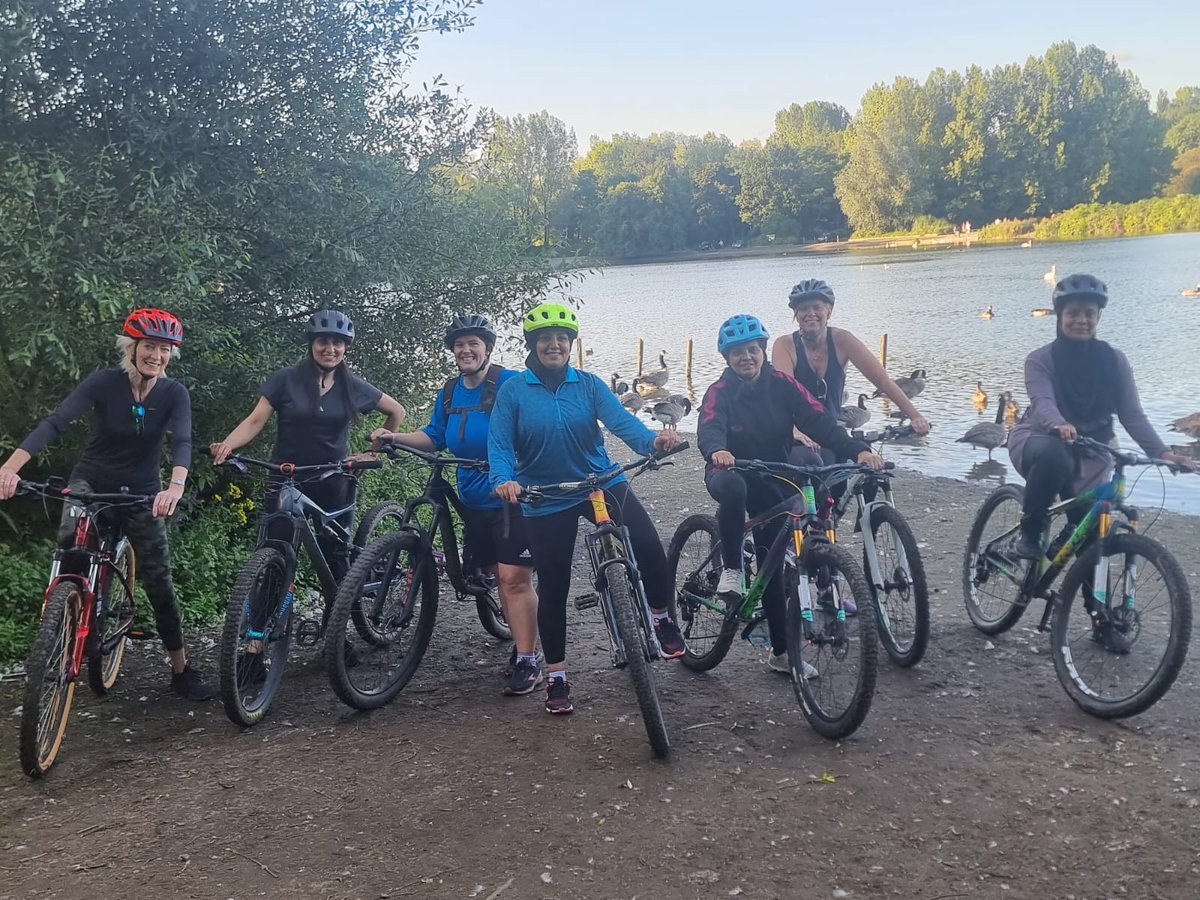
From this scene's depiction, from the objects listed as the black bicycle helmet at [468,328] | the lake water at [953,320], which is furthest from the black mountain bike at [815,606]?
the lake water at [953,320]

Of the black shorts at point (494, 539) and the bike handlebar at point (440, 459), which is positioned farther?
the bike handlebar at point (440, 459)

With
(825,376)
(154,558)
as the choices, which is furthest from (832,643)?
(154,558)

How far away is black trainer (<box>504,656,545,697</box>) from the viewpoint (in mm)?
5484

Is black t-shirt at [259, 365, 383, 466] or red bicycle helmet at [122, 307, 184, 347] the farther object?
black t-shirt at [259, 365, 383, 466]

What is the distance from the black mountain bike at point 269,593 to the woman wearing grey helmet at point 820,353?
2.55m

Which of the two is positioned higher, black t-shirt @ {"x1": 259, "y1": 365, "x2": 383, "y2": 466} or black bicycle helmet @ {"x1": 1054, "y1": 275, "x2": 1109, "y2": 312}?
black bicycle helmet @ {"x1": 1054, "y1": 275, "x2": 1109, "y2": 312}

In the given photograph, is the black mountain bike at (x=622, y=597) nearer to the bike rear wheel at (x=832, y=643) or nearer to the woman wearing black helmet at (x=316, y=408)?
the bike rear wheel at (x=832, y=643)

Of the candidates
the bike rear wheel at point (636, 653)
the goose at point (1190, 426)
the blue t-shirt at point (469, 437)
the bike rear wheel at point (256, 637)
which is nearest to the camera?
the bike rear wheel at point (636, 653)

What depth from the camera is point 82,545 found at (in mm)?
4789

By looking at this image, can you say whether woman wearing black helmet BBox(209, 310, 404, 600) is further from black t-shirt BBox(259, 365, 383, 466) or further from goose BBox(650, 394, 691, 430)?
goose BBox(650, 394, 691, 430)

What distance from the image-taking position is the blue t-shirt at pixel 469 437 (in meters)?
5.74

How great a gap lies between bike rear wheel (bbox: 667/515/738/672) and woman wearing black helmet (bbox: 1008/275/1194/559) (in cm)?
181

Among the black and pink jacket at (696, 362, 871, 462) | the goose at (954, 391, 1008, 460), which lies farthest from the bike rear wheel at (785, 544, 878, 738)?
the goose at (954, 391, 1008, 460)

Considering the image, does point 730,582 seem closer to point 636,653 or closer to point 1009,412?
A: point 636,653
